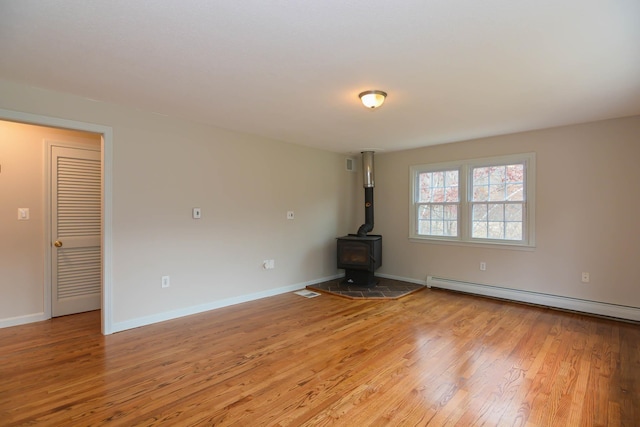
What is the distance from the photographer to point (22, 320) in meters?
3.42

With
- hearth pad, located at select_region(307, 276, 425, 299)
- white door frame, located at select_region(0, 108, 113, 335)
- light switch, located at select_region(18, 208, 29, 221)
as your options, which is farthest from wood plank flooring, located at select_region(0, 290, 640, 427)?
light switch, located at select_region(18, 208, 29, 221)

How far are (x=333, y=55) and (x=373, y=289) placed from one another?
3.59 metres

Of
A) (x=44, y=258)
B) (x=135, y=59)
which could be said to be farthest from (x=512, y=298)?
(x=44, y=258)

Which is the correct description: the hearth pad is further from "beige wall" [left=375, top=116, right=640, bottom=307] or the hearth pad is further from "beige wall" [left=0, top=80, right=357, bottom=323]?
"beige wall" [left=375, top=116, right=640, bottom=307]

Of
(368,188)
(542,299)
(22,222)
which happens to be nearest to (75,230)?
(22,222)

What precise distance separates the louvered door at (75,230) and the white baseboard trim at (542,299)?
15.6 feet

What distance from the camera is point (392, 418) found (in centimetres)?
191

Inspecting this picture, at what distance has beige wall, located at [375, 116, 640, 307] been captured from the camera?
3.57m

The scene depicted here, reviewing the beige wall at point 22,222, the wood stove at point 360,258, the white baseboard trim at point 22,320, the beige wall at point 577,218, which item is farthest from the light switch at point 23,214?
Result: the beige wall at point 577,218

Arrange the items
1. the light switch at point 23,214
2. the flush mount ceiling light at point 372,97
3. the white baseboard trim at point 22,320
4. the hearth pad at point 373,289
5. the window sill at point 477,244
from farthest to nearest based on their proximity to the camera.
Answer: the hearth pad at point 373,289, the window sill at point 477,244, the light switch at point 23,214, the white baseboard trim at point 22,320, the flush mount ceiling light at point 372,97

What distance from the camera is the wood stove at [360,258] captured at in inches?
197

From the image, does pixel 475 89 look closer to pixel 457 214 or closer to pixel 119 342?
pixel 457 214

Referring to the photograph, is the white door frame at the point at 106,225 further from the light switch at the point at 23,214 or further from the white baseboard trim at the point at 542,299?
the white baseboard trim at the point at 542,299

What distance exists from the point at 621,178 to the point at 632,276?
3.61ft
